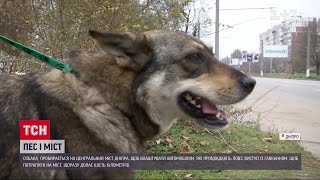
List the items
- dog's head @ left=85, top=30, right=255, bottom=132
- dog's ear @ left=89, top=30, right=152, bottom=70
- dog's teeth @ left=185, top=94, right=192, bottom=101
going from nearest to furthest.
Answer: dog's ear @ left=89, top=30, right=152, bottom=70
dog's head @ left=85, top=30, right=255, bottom=132
dog's teeth @ left=185, top=94, right=192, bottom=101

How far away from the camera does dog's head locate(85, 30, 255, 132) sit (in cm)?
329

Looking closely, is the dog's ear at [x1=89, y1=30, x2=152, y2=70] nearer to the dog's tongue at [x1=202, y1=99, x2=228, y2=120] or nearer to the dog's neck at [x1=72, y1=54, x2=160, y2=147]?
the dog's neck at [x1=72, y1=54, x2=160, y2=147]

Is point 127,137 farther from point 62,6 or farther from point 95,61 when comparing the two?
point 62,6

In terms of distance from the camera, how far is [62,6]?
7.29m

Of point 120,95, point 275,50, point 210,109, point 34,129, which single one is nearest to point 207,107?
point 210,109

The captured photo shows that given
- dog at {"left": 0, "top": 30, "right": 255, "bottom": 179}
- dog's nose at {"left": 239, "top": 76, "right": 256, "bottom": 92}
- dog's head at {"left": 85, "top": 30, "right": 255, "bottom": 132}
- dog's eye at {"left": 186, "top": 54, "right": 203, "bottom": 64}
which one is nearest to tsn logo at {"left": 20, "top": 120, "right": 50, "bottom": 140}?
dog at {"left": 0, "top": 30, "right": 255, "bottom": 179}

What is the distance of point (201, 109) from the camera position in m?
3.60

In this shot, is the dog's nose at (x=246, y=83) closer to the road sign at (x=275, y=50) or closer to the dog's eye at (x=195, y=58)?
the dog's eye at (x=195, y=58)

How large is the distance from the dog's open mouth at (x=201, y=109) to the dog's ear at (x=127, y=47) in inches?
19.9

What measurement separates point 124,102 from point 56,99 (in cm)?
56

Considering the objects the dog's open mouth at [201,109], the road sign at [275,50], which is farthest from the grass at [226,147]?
the road sign at [275,50]

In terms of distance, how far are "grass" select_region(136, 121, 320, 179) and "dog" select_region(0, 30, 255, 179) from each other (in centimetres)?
153

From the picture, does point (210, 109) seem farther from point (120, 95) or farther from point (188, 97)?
point (120, 95)

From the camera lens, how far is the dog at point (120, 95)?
2877 mm
